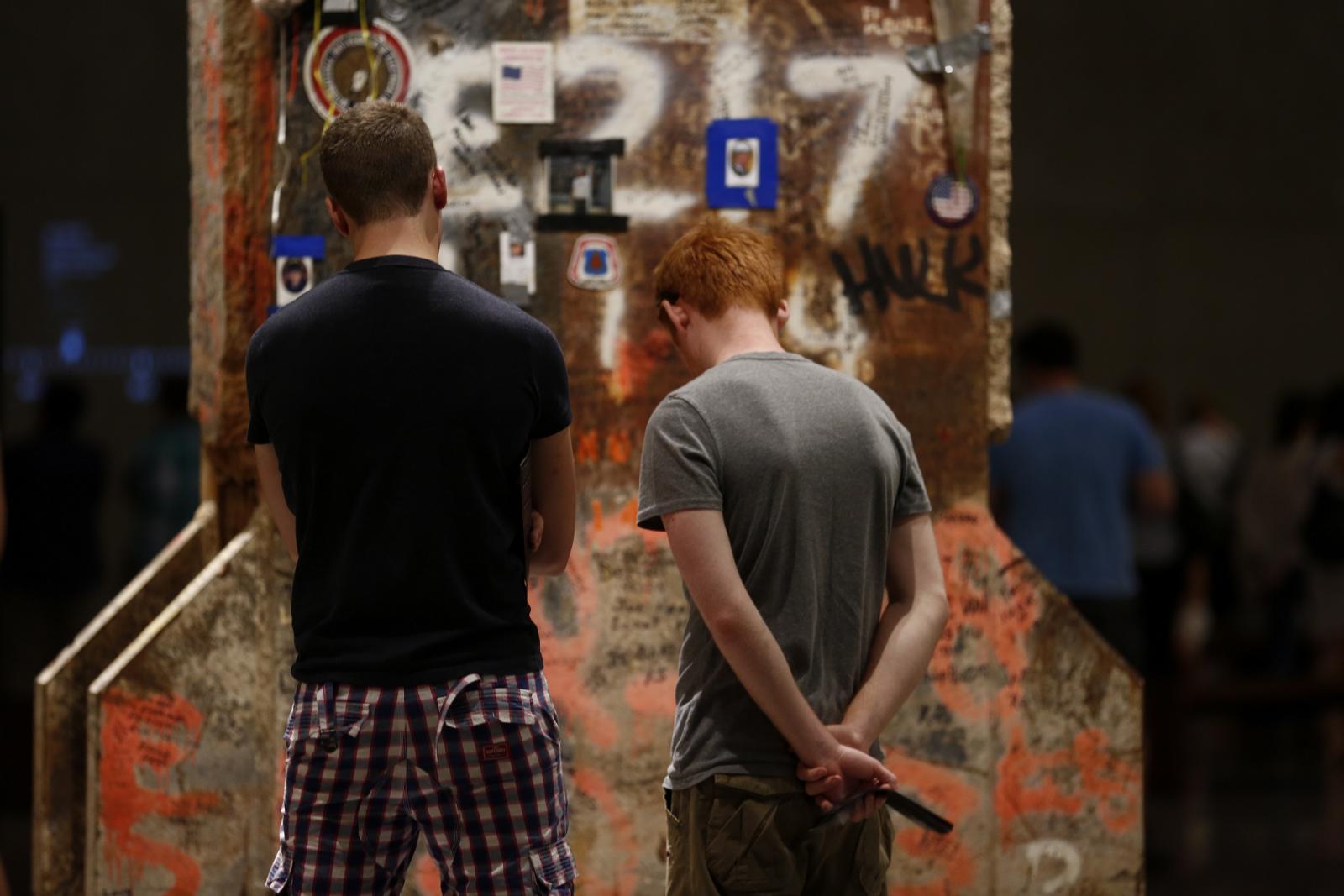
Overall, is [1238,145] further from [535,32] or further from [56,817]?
[56,817]

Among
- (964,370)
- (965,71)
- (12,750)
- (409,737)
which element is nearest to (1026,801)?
(964,370)

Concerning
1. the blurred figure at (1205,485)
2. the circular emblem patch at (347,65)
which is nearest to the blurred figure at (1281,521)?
the blurred figure at (1205,485)

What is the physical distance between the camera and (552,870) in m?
2.49

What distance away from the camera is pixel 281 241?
3.93m

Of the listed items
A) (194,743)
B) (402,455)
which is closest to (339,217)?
(402,455)

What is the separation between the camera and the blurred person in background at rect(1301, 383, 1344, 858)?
7477 millimetres

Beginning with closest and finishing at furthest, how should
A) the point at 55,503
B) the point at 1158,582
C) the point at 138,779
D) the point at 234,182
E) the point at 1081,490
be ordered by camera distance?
the point at 138,779 < the point at 234,182 < the point at 1081,490 < the point at 1158,582 < the point at 55,503

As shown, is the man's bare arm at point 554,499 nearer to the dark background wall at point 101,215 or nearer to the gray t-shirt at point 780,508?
the gray t-shirt at point 780,508

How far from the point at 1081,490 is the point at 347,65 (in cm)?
250

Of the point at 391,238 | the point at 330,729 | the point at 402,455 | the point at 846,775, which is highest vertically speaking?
the point at 391,238

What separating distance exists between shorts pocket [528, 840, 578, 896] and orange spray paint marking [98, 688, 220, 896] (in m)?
1.64

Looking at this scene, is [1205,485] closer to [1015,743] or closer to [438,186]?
[1015,743]

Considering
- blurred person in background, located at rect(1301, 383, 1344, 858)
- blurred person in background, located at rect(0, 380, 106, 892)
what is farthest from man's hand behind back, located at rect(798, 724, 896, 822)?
blurred person in background, located at rect(0, 380, 106, 892)

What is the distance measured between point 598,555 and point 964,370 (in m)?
0.98
